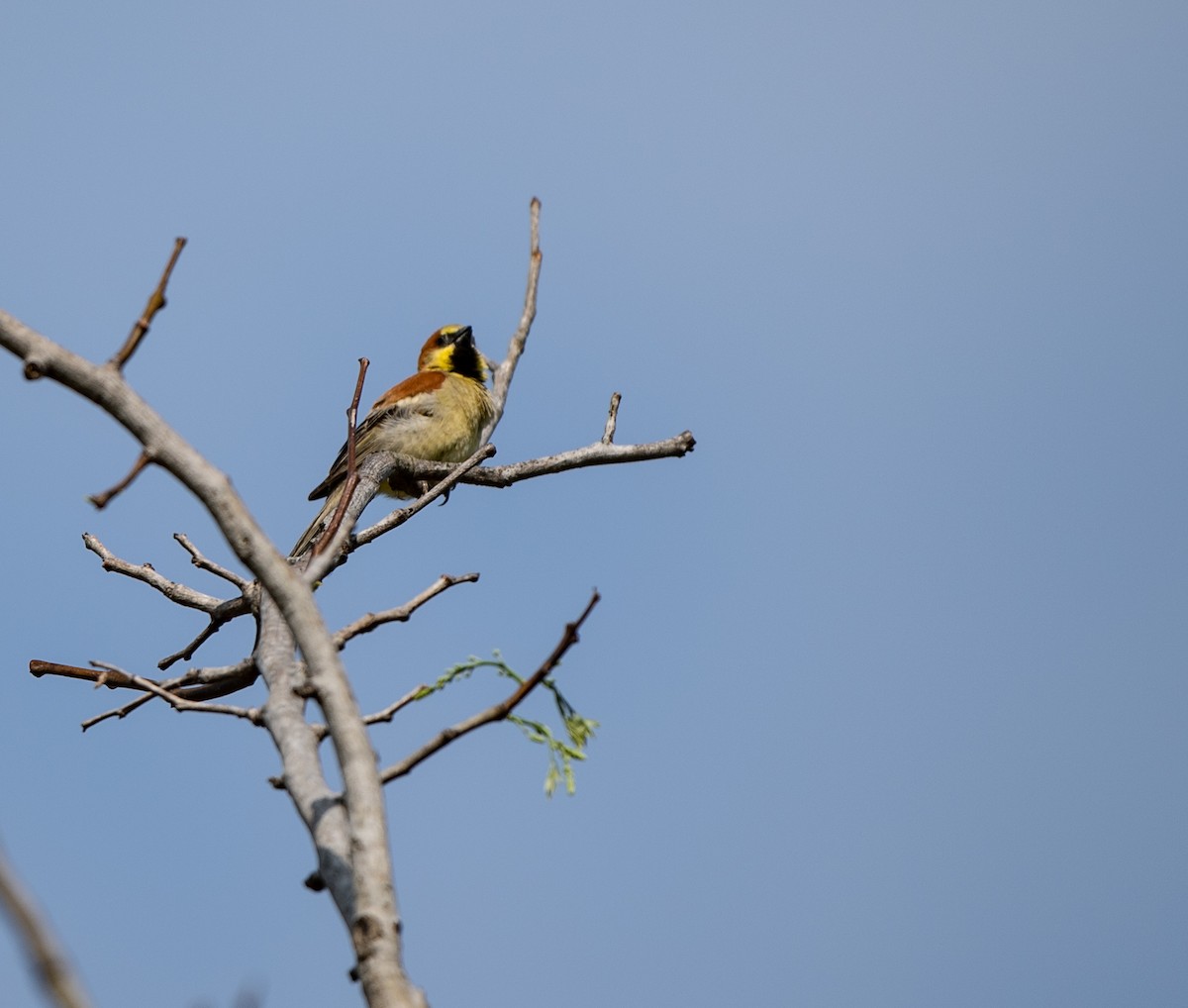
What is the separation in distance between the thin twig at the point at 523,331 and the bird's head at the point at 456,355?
2946 mm

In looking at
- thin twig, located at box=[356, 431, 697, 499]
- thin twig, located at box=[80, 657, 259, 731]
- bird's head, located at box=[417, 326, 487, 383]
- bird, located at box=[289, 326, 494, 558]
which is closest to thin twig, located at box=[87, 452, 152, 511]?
thin twig, located at box=[80, 657, 259, 731]

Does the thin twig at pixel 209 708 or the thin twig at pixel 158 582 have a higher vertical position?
the thin twig at pixel 158 582

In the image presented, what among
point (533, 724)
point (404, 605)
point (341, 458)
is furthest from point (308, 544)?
point (533, 724)

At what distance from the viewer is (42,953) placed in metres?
1.15

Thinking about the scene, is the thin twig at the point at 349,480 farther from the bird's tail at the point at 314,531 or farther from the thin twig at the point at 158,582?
the bird's tail at the point at 314,531

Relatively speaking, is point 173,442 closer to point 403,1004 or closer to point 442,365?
point 403,1004

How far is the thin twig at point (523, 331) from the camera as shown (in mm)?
6691

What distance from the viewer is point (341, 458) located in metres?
8.38

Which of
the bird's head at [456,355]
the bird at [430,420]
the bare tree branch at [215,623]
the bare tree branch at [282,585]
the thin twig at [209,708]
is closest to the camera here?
the bare tree branch at [282,585]

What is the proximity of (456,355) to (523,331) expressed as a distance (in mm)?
3707

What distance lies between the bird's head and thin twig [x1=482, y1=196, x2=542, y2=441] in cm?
295

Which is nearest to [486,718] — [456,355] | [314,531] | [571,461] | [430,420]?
[571,461]

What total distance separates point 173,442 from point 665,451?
3.26m

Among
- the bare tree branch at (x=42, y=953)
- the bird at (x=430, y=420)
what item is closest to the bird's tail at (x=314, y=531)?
the bird at (x=430, y=420)
